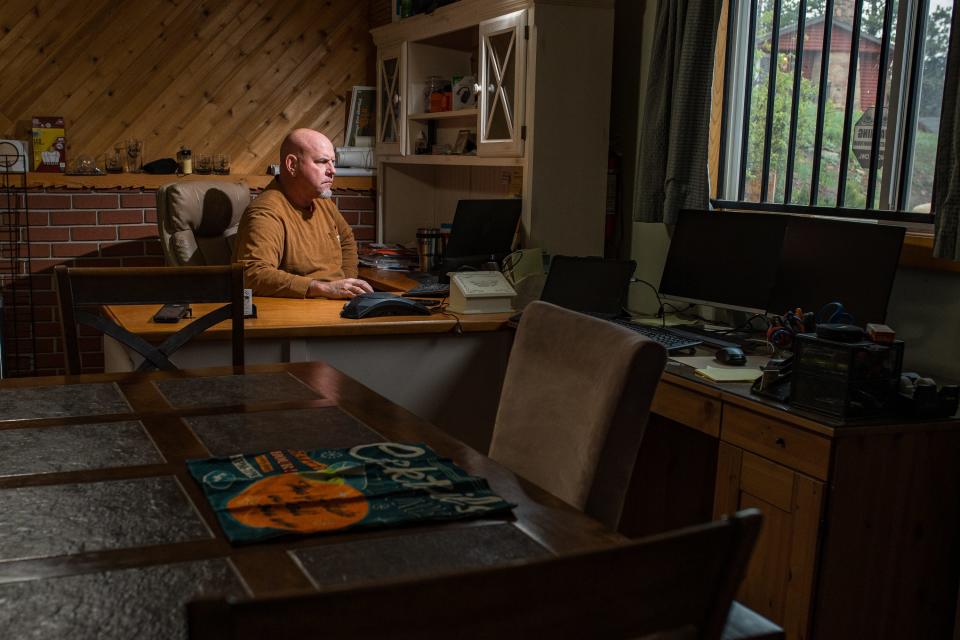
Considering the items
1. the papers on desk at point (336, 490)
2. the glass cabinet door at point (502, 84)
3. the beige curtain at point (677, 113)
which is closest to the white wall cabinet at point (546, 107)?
the glass cabinet door at point (502, 84)

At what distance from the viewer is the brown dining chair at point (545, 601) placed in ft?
2.06

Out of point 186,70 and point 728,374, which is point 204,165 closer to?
point 186,70

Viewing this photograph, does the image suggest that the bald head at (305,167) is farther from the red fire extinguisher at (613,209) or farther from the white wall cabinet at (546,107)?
the red fire extinguisher at (613,209)

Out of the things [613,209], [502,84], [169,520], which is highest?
[502,84]

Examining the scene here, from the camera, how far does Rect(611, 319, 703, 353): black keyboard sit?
2912 mm

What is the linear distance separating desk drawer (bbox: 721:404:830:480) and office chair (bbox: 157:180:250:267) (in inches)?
102

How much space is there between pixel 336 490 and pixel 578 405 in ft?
1.56

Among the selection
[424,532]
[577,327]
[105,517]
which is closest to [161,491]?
[105,517]

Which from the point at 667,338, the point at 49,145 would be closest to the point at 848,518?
the point at 667,338

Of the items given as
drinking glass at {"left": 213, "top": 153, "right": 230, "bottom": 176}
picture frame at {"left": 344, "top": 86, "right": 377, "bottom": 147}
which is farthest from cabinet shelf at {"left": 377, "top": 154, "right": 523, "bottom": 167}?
drinking glass at {"left": 213, "top": 153, "right": 230, "bottom": 176}

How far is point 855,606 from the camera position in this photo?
7.50ft

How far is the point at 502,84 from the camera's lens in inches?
163

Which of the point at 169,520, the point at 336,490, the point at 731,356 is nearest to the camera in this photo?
the point at 169,520

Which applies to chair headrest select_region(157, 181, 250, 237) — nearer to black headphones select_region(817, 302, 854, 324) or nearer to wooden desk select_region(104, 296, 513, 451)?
wooden desk select_region(104, 296, 513, 451)
